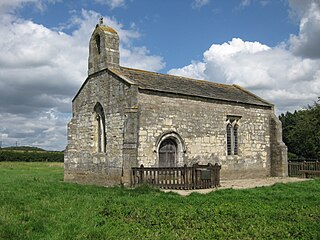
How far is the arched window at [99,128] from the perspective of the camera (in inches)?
867

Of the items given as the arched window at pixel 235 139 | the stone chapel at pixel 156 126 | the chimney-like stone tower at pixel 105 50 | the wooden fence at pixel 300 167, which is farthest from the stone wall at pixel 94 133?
the wooden fence at pixel 300 167

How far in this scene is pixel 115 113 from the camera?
2047 centimetres

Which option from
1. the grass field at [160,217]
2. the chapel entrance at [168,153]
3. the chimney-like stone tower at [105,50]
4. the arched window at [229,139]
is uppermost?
the chimney-like stone tower at [105,50]

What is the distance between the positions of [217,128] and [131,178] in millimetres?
8017

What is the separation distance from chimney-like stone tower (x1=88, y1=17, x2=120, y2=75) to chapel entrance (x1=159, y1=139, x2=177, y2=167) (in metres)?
5.73

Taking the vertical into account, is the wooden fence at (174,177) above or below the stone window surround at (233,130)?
below

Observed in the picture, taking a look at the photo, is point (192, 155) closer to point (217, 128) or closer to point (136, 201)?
point (217, 128)

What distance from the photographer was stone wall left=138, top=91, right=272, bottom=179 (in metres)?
19.6

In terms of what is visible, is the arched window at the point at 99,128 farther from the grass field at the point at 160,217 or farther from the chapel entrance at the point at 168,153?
the grass field at the point at 160,217

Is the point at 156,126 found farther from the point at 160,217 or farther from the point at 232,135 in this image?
the point at 160,217

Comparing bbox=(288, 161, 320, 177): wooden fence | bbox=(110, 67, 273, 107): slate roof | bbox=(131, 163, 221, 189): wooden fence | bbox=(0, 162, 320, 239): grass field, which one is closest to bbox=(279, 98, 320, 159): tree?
bbox=(288, 161, 320, 177): wooden fence

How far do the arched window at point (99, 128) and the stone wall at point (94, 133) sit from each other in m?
0.20

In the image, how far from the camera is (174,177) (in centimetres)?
1728

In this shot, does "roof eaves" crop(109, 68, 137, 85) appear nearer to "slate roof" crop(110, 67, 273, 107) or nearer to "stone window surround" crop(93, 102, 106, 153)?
"slate roof" crop(110, 67, 273, 107)
